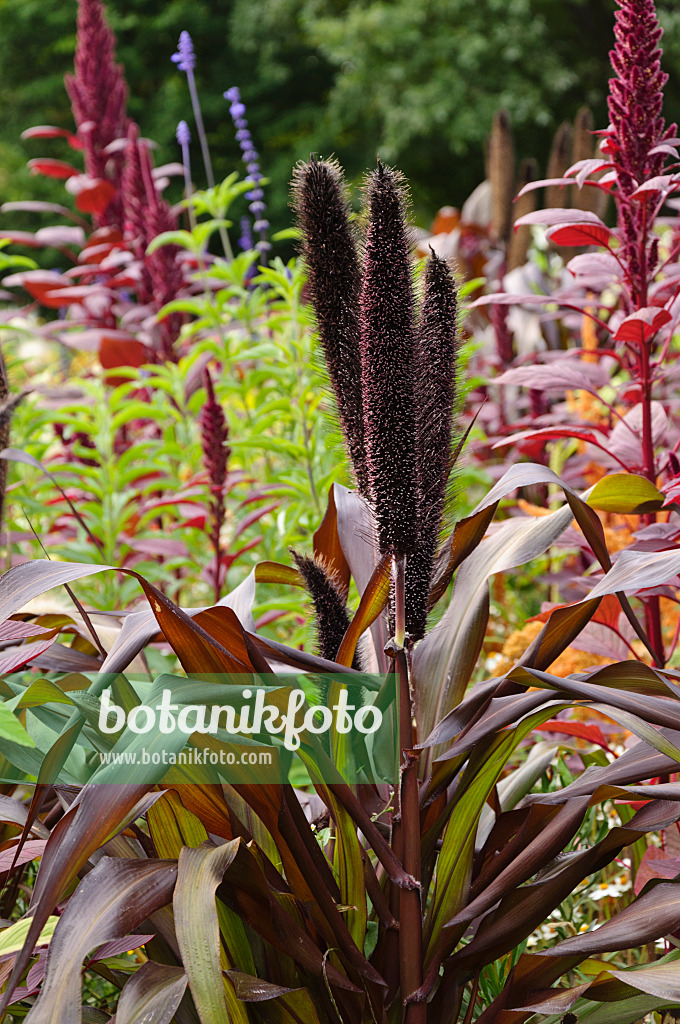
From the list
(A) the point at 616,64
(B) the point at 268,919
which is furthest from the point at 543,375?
(B) the point at 268,919

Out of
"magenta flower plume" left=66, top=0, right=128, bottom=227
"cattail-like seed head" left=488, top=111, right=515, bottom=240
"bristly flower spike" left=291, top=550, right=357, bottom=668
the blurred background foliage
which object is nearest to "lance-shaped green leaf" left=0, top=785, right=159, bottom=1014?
"bristly flower spike" left=291, top=550, right=357, bottom=668

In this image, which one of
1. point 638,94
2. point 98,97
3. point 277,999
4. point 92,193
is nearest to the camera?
point 277,999

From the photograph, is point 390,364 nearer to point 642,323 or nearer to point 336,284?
point 336,284

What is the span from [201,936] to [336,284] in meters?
0.71

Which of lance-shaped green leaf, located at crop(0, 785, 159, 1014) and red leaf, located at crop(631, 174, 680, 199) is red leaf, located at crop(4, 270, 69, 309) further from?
lance-shaped green leaf, located at crop(0, 785, 159, 1014)

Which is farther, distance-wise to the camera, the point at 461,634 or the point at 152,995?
the point at 461,634

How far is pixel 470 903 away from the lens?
106 centimetres

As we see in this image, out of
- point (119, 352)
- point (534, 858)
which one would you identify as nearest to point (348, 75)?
point (119, 352)

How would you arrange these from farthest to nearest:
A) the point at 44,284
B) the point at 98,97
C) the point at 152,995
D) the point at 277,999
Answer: the point at 98,97 → the point at 44,284 → the point at 277,999 → the point at 152,995

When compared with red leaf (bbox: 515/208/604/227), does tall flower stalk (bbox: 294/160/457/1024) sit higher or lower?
lower

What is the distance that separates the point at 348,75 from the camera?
16.3m

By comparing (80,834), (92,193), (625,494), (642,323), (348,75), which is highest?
(348,75)

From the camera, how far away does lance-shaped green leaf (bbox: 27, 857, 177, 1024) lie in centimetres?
74

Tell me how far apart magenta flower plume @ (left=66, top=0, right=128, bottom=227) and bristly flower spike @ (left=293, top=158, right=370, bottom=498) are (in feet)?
9.90
